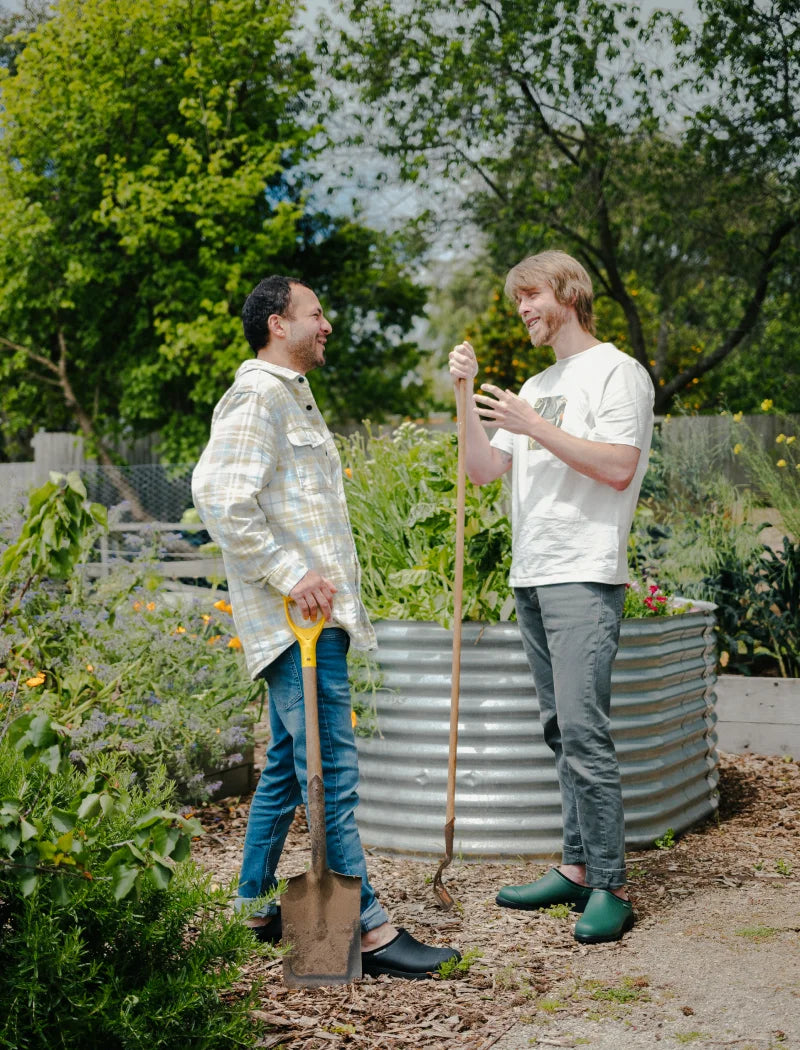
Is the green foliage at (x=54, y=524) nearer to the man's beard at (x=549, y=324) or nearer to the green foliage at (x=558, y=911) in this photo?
the man's beard at (x=549, y=324)

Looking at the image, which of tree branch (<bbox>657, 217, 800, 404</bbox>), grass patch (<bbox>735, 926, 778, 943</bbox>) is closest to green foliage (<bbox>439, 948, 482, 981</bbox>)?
grass patch (<bbox>735, 926, 778, 943</bbox>)

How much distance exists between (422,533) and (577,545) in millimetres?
1233

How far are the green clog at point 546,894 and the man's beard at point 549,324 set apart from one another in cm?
157

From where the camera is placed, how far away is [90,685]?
398 centimetres

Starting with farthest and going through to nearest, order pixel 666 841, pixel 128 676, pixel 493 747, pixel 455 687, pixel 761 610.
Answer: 1. pixel 761 610
2. pixel 128 676
3. pixel 666 841
4. pixel 493 747
5. pixel 455 687

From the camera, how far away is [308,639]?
102 inches

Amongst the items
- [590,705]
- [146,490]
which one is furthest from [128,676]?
[146,490]

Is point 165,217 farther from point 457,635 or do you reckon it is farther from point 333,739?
point 333,739

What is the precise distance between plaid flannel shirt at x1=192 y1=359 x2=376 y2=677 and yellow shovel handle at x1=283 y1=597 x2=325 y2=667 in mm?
50

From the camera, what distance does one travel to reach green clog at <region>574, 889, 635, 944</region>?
2.87m

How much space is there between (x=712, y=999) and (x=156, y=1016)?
1.28m

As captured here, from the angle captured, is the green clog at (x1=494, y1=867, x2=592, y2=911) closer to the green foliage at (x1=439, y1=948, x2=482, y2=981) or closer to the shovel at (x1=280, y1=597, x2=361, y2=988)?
the green foliage at (x1=439, y1=948, x2=482, y2=981)

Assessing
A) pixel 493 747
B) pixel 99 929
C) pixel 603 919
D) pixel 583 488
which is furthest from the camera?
pixel 493 747

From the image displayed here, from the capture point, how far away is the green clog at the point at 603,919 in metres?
2.87
